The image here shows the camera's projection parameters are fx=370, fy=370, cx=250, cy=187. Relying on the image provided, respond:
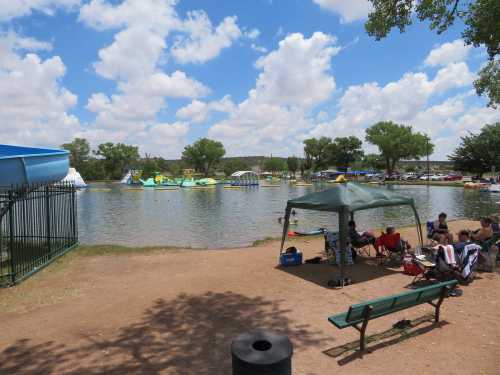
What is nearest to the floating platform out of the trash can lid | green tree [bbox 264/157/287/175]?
the trash can lid

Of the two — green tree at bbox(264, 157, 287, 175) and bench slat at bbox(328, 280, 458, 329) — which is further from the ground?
green tree at bbox(264, 157, 287, 175)

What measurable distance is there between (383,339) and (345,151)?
10434cm

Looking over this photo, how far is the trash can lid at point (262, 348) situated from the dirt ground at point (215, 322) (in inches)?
51.9

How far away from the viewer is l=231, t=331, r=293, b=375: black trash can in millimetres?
3006

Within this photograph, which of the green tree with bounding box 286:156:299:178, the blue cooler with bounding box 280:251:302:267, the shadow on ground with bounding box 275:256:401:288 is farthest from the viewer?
the green tree with bounding box 286:156:299:178

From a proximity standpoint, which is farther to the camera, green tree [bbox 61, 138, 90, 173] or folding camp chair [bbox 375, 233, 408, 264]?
green tree [bbox 61, 138, 90, 173]

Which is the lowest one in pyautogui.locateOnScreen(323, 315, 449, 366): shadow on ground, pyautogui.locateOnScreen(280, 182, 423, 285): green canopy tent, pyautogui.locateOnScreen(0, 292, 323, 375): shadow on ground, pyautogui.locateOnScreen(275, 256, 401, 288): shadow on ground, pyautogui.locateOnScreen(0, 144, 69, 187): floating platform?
pyautogui.locateOnScreen(275, 256, 401, 288): shadow on ground

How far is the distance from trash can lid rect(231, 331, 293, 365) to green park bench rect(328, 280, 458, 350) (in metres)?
1.57

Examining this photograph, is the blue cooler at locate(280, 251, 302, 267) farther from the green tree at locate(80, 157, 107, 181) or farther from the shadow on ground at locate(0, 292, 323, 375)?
the green tree at locate(80, 157, 107, 181)

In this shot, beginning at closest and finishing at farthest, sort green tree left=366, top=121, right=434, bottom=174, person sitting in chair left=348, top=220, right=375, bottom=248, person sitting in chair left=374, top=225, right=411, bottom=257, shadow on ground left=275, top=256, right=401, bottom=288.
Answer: shadow on ground left=275, top=256, right=401, bottom=288 → person sitting in chair left=374, top=225, right=411, bottom=257 → person sitting in chair left=348, top=220, right=375, bottom=248 → green tree left=366, top=121, right=434, bottom=174

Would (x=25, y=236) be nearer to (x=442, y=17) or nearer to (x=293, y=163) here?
(x=442, y=17)

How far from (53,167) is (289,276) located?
805cm

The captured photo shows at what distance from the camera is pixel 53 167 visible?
11484 millimetres

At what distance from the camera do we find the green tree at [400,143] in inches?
3381
